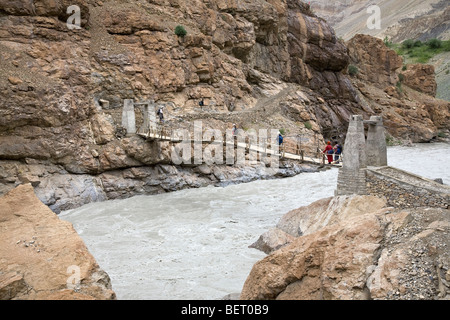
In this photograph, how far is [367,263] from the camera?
16.6 ft

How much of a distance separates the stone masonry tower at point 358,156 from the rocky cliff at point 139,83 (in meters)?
10.1

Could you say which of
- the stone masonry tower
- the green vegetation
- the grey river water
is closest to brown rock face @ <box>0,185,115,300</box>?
the grey river water

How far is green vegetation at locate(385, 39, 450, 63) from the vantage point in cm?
7169

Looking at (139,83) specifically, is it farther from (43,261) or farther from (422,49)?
(422,49)

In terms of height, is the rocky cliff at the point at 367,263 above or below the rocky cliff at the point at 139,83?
below

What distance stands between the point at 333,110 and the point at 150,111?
2186 cm

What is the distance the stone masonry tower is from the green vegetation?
7031 centimetres

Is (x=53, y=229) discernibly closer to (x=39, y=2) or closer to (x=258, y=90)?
(x=39, y=2)

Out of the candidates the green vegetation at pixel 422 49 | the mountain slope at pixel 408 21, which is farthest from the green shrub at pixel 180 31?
the mountain slope at pixel 408 21

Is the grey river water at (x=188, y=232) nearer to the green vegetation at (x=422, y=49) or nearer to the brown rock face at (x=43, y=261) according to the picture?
the brown rock face at (x=43, y=261)

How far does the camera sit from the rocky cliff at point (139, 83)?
638 inches

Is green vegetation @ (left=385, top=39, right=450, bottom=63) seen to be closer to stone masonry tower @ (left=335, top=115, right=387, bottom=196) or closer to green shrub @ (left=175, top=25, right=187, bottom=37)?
green shrub @ (left=175, top=25, right=187, bottom=37)

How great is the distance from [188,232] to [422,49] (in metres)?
78.0

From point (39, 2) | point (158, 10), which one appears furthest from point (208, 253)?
point (158, 10)
